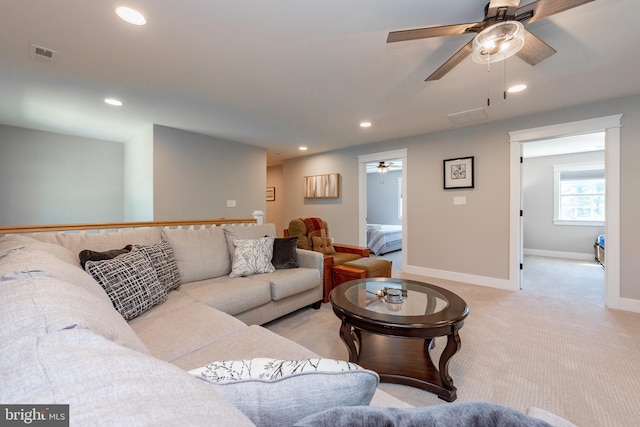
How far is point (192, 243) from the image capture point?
2369 mm

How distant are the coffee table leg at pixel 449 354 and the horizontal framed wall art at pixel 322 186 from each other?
4.10 m

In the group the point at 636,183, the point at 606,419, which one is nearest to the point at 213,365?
the point at 606,419

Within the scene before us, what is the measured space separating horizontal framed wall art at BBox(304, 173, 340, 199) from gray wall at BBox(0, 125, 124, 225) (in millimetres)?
3585

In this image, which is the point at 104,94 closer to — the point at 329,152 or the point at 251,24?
the point at 251,24

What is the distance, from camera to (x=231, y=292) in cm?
204

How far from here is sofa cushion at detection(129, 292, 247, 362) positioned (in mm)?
1268

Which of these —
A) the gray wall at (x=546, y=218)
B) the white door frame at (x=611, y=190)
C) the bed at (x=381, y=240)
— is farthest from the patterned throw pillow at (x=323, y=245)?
the gray wall at (x=546, y=218)

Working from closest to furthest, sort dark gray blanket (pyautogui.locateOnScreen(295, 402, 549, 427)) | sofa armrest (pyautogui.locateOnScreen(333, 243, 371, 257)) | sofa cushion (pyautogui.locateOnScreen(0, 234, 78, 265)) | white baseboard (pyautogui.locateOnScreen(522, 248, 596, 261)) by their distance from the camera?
dark gray blanket (pyautogui.locateOnScreen(295, 402, 549, 427)) → sofa cushion (pyautogui.locateOnScreen(0, 234, 78, 265)) → sofa armrest (pyautogui.locateOnScreen(333, 243, 371, 257)) → white baseboard (pyautogui.locateOnScreen(522, 248, 596, 261))

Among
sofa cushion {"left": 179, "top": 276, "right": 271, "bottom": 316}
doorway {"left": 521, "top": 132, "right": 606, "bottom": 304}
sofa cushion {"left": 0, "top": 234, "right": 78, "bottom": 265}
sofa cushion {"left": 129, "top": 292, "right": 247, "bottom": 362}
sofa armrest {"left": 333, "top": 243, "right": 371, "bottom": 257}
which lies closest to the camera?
sofa cushion {"left": 129, "top": 292, "right": 247, "bottom": 362}

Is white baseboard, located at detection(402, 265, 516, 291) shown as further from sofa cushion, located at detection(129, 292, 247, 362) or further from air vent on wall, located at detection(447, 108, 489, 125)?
sofa cushion, located at detection(129, 292, 247, 362)

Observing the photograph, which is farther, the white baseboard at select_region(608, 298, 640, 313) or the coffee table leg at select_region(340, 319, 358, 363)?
the white baseboard at select_region(608, 298, 640, 313)

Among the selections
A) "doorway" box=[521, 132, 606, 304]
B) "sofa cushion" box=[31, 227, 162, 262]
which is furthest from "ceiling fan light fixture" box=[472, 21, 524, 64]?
"doorway" box=[521, 132, 606, 304]

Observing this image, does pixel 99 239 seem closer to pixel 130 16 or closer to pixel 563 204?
pixel 130 16

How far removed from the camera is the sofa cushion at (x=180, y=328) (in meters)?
1.27
